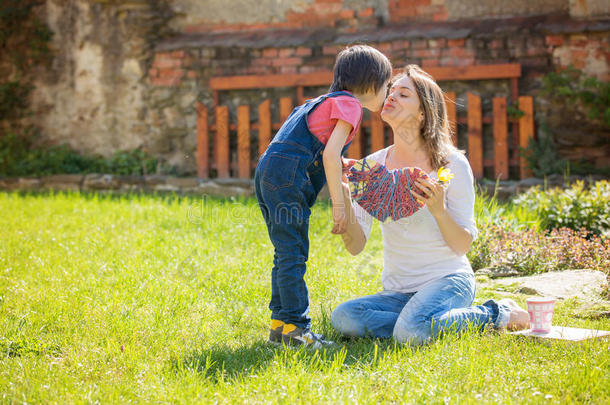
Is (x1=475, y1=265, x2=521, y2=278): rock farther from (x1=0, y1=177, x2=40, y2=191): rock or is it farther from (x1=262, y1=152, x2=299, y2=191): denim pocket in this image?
(x1=0, y1=177, x2=40, y2=191): rock

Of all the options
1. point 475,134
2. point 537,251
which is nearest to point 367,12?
point 475,134

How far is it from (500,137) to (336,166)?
5018mm

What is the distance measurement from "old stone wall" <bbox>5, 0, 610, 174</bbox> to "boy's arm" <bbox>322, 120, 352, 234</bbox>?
508 cm

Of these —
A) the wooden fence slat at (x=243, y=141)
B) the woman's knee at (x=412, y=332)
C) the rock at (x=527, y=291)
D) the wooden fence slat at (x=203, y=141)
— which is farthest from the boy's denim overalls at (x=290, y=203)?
the wooden fence slat at (x=203, y=141)

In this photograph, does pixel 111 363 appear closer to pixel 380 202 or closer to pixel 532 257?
pixel 380 202

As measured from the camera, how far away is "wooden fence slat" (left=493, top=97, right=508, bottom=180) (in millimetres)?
7031

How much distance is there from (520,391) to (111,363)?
61.8 inches

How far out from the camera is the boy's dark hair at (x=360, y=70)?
2754mm

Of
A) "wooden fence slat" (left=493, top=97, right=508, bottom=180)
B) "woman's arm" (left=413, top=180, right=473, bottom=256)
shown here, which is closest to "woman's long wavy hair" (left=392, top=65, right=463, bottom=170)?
"woman's arm" (left=413, top=180, right=473, bottom=256)

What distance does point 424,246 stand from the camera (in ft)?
9.30

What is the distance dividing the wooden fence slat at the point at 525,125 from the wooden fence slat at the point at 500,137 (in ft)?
0.58

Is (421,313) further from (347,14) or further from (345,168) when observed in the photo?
(347,14)

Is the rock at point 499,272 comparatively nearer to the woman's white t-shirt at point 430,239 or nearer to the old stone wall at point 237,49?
the woman's white t-shirt at point 430,239

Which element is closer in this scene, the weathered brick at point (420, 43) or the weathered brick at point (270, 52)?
the weathered brick at point (420, 43)
